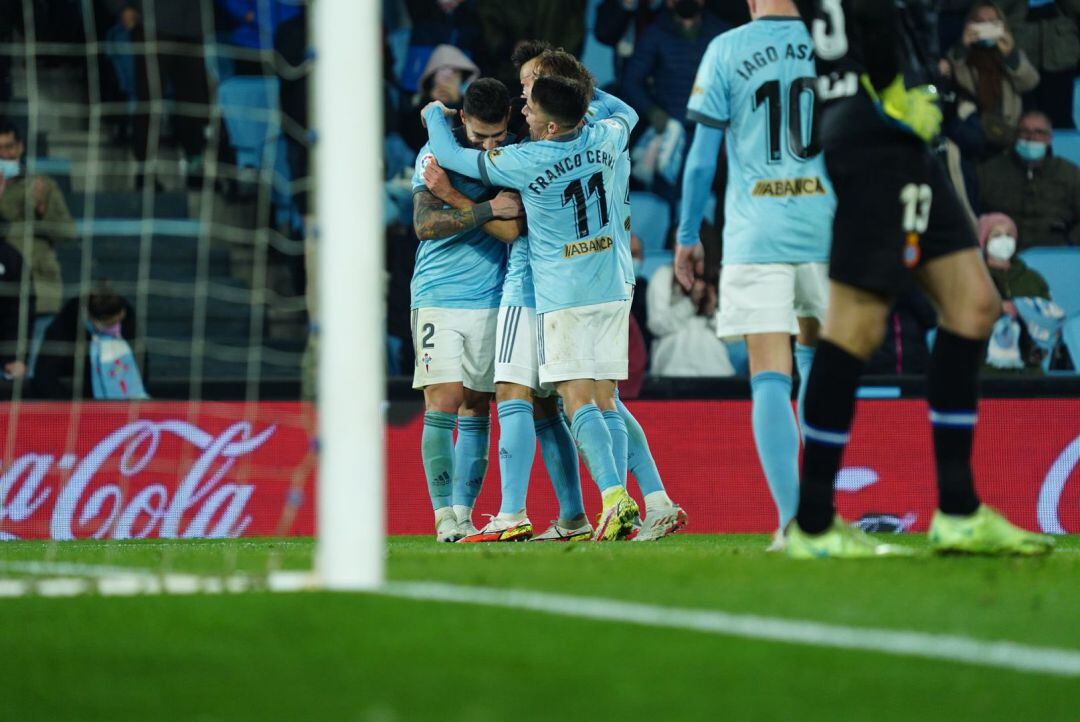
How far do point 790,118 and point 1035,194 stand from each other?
19.3ft

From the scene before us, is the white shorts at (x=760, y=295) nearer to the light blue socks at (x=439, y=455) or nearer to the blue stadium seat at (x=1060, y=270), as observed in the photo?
the light blue socks at (x=439, y=455)

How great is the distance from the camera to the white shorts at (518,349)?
7277 mm

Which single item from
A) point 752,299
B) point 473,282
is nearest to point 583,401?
point 473,282

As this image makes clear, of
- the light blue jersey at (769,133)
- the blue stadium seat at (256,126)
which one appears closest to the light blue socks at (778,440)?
the light blue jersey at (769,133)

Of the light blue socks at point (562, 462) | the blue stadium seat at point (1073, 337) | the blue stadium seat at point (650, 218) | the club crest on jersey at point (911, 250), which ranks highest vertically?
the blue stadium seat at point (650, 218)

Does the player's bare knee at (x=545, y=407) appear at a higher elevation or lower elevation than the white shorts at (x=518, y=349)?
lower

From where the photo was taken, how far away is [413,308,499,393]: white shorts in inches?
295

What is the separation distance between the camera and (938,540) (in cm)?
486

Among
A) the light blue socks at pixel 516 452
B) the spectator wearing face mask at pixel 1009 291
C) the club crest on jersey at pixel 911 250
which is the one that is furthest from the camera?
the spectator wearing face mask at pixel 1009 291

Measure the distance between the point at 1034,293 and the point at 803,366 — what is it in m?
5.09

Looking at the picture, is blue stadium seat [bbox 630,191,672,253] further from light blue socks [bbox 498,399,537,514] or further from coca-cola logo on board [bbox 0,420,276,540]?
light blue socks [bbox 498,399,537,514]

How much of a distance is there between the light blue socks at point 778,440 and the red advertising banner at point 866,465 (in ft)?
11.2

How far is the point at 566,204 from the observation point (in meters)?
7.06

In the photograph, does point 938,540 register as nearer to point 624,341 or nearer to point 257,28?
point 624,341
